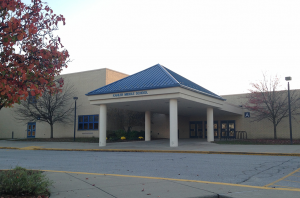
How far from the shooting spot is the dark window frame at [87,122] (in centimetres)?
3253

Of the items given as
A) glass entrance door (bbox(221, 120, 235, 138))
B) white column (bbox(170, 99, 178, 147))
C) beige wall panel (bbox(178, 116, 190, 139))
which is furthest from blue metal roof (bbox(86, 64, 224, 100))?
beige wall panel (bbox(178, 116, 190, 139))

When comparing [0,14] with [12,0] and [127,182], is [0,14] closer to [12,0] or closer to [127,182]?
[12,0]

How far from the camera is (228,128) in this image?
35.3m

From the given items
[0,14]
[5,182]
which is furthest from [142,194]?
[0,14]

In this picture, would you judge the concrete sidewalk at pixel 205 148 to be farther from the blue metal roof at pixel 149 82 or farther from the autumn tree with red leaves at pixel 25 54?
the autumn tree with red leaves at pixel 25 54

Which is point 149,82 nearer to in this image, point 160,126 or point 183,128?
point 160,126

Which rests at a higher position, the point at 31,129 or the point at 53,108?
the point at 53,108

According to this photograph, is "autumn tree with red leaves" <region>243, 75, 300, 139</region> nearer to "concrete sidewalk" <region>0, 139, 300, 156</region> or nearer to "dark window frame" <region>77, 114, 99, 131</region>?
"concrete sidewalk" <region>0, 139, 300, 156</region>

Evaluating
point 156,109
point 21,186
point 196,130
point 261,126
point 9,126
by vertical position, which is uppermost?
point 156,109

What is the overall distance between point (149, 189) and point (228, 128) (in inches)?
1189

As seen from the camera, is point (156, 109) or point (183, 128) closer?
point (156, 109)

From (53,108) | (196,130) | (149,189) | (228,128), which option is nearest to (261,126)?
(228,128)

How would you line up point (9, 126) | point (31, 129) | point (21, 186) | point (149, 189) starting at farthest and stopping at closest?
point (9, 126)
point (31, 129)
point (149, 189)
point (21, 186)

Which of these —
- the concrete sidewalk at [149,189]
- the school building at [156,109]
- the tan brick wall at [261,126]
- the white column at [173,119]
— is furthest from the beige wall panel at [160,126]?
the concrete sidewalk at [149,189]
